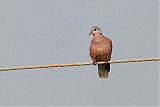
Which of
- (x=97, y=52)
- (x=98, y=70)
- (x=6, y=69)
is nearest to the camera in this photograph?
(x=6, y=69)

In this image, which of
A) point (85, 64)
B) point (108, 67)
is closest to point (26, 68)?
point (85, 64)

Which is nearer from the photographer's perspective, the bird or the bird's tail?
the bird

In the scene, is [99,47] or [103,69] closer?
[99,47]

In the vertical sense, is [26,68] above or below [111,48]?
below

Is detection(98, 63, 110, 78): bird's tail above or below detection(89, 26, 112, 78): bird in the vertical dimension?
below

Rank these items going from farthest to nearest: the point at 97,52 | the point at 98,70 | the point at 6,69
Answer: the point at 98,70
the point at 97,52
the point at 6,69

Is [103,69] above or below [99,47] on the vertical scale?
below

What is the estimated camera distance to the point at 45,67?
634 cm

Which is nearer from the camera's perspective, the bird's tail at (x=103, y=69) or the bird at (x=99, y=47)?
the bird at (x=99, y=47)

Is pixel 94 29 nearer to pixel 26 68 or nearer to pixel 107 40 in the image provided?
pixel 107 40

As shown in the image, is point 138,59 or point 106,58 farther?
point 106,58

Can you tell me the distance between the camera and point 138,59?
6.39 m

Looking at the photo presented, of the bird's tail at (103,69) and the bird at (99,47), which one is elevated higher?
the bird at (99,47)

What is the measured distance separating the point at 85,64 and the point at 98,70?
9.64 ft
